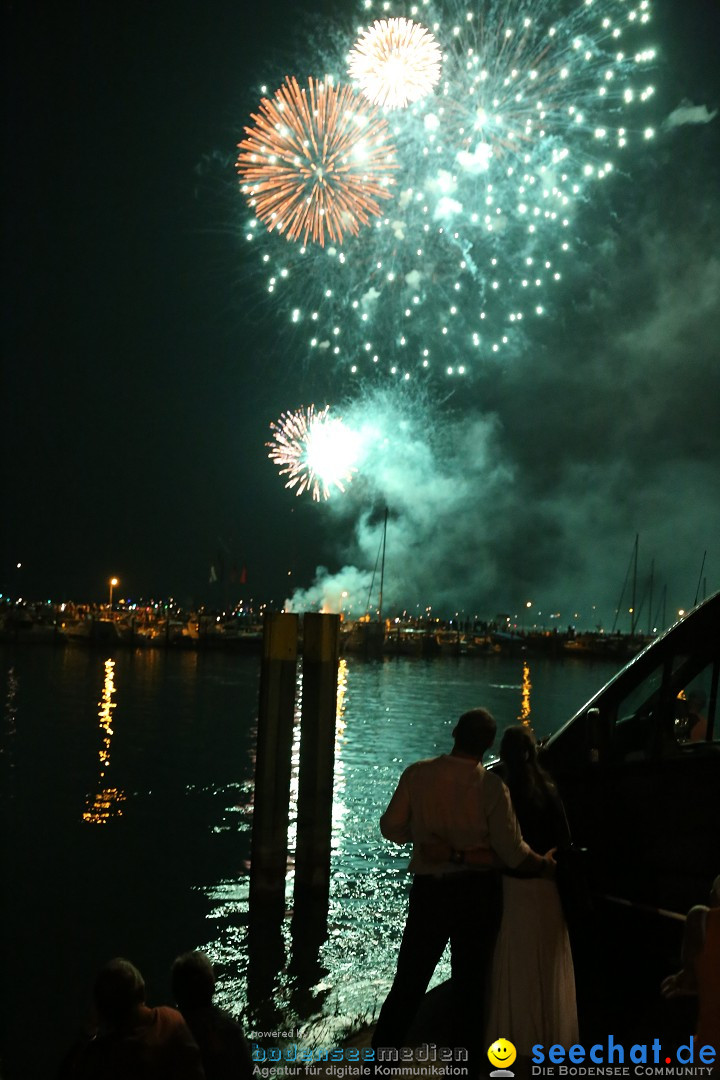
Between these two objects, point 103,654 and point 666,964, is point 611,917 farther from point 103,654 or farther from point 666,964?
point 103,654

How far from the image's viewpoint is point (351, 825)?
17578 millimetres

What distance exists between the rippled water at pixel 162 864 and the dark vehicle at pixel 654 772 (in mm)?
3904

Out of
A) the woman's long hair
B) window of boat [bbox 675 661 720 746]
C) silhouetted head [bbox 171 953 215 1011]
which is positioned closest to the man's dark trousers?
the woman's long hair

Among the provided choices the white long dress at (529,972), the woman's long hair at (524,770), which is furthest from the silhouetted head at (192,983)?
the woman's long hair at (524,770)

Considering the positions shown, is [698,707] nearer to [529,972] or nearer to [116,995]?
[529,972]

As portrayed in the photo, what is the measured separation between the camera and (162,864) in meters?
15.1

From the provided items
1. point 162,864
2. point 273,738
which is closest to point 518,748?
point 273,738

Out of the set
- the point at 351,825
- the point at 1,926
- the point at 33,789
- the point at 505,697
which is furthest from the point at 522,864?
the point at 505,697

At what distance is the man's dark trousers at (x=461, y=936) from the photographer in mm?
4902

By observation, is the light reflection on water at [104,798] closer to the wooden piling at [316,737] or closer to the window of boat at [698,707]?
the wooden piling at [316,737]

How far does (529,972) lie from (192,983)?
1.60 metres

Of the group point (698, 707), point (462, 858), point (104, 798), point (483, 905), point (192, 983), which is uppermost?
point (698, 707)

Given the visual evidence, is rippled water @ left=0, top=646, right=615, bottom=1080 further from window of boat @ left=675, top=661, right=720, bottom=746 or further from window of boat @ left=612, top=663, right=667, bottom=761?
window of boat @ left=675, top=661, right=720, bottom=746

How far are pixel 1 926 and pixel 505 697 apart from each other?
159 ft
